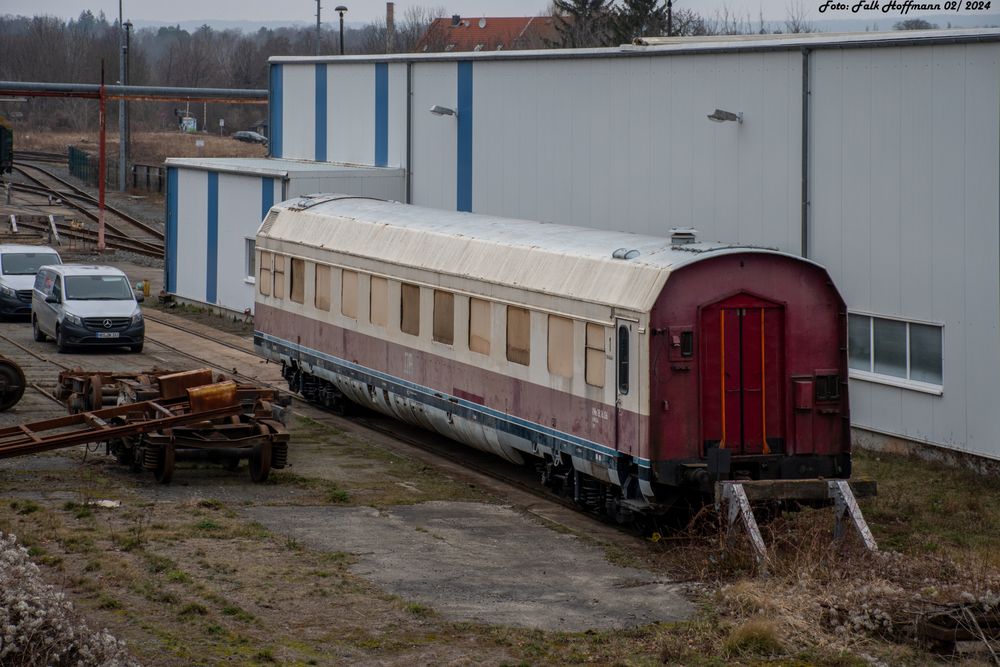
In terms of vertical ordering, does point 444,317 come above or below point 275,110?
below

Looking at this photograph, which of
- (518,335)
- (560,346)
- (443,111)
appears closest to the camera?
(560,346)

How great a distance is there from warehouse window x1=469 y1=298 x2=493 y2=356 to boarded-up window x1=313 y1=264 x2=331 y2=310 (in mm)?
4499

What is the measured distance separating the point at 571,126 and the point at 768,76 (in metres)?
5.23

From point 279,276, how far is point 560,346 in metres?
8.76

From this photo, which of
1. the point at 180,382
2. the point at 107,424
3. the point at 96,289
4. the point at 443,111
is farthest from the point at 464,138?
the point at 107,424

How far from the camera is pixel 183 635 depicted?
34.7ft

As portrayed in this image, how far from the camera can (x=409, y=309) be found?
1933 centimetres

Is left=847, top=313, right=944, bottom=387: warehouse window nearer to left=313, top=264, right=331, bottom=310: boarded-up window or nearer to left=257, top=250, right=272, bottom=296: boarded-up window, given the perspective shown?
left=313, top=264, right=331, bottom=310: boarded-up window

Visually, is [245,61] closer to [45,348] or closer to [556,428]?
[45,348]

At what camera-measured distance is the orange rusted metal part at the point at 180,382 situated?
17.9 meters

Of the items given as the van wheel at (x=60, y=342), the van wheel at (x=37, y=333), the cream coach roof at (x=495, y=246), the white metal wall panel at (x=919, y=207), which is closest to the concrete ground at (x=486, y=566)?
the cream coach roof at (x=495, y=246)

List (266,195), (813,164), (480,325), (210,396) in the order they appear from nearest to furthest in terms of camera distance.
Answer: (210,396)
(480,325)
(813,164)
(266,195)

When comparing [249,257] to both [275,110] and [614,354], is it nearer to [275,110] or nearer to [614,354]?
[275,110]

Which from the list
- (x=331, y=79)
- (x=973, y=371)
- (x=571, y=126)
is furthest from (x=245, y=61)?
(x=973, y=371)
